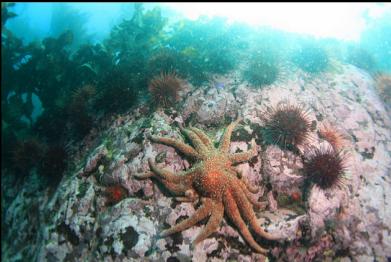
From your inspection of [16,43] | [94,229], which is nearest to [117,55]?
[16,43]

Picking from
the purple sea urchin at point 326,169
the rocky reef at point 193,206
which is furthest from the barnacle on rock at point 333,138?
the purple sea urchin at point 326,169

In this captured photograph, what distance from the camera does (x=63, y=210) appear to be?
668 cm

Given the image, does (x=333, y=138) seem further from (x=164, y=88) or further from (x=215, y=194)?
(x=164, y=88)

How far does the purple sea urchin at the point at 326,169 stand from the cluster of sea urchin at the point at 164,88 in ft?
13.3

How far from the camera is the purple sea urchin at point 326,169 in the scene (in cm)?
589

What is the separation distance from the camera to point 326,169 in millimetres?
5910

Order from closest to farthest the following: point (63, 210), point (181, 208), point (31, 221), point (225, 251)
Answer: point (225, 251)
point (181, 208)
point (63, 210)
point (31, 221)

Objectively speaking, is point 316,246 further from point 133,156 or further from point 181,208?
point 133,156

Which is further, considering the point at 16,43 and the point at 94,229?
the point at 16,43

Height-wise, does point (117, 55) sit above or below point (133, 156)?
above

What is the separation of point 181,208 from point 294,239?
241 centimetres

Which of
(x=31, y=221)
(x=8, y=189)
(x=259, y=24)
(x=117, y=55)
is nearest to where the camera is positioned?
(x=31, y=221)

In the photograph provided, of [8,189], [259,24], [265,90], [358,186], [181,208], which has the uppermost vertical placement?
[259,24]

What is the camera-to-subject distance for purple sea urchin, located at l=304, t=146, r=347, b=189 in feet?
19.3
